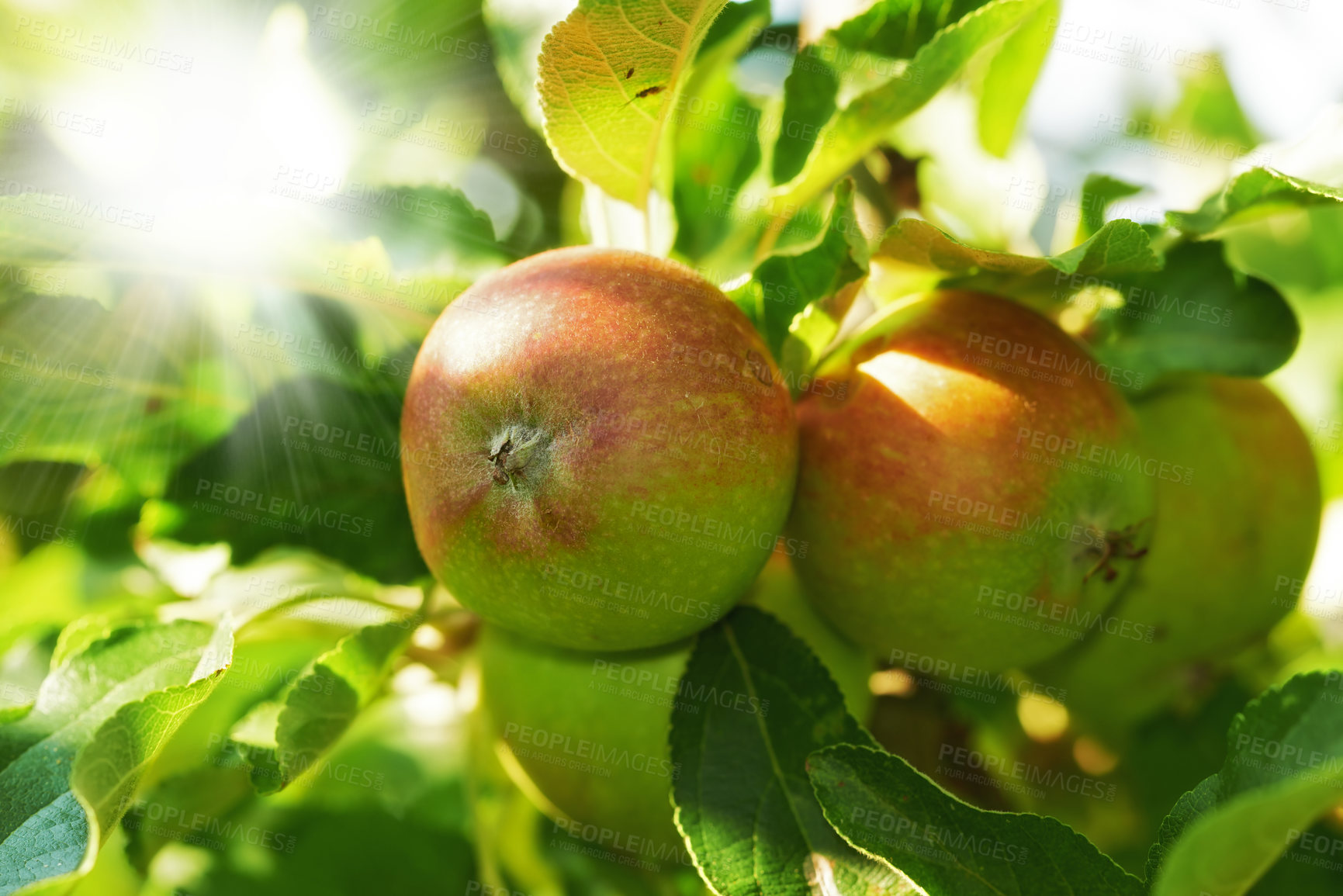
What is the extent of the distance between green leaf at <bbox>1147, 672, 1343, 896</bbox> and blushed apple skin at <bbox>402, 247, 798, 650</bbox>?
0.47 metres

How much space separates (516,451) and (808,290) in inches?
16.0

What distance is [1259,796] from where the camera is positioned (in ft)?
2.15

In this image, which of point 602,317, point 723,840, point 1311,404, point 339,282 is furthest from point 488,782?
point 1311,404

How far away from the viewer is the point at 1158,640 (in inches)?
58.3

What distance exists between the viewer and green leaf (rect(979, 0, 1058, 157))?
135 centimetres

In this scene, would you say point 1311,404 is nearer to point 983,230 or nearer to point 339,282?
point 983,230

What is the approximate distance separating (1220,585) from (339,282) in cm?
133

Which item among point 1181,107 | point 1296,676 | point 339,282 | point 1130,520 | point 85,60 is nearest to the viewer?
point 1296,676

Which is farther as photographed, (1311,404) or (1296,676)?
(1311,404)
